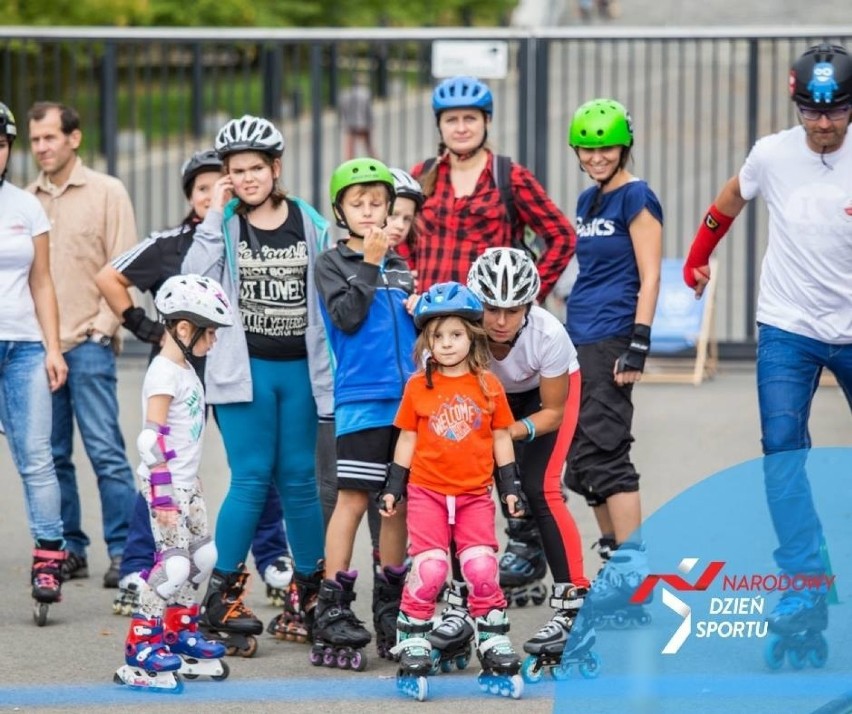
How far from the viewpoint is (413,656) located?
5.98m

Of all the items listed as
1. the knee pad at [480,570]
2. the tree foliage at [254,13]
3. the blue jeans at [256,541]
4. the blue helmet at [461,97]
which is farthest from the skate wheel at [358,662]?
the tree foliage at [254,13]

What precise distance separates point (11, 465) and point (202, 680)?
14.6ft

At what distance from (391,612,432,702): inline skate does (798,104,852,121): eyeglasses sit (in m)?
2.23

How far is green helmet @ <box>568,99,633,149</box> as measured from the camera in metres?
7.04

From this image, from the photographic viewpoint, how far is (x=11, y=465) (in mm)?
10344

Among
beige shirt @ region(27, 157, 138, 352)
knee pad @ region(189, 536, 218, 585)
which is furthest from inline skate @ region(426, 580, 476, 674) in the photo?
beige shirt @ region(27, 157, 138, 352)

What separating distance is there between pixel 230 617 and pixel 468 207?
2074 millimetres

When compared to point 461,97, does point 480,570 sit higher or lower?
lower

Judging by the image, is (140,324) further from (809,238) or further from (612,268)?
(809,238)

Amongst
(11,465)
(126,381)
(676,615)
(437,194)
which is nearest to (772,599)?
(676,615)

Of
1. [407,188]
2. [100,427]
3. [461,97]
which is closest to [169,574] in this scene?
[100,427]

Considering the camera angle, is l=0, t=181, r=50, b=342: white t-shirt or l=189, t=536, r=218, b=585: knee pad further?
l=0, t=181, r=50, b=342: white t-shirt

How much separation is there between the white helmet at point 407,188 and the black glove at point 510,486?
1.54 m

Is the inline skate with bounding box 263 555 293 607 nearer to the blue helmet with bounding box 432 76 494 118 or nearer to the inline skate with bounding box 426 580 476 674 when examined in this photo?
the inline skate with bounding box 426 580 476 674
